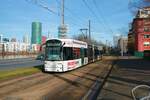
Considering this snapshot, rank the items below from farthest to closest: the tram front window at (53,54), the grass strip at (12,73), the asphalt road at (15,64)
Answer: the asphalt road at (15,64), the tram front window at (53,54), the grass strip at (12,73)

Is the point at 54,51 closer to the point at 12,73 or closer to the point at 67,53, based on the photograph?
the point at 67,53

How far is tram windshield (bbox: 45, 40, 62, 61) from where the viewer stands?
26562mm

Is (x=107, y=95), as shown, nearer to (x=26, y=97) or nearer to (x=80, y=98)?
(x=80, y=98)

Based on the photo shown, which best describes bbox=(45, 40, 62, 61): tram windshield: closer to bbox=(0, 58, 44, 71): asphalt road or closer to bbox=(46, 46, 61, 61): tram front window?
bbox=(46, 46, 61, 61): tram front window

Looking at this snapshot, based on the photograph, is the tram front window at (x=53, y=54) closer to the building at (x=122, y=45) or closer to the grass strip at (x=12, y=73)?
the grass strip at (x=12, y=73)

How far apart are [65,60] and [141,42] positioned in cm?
A: 9395

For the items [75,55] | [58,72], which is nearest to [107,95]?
[58,72]

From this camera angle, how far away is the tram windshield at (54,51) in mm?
26562

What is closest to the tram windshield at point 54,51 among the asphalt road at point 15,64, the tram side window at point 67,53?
the tram side window at point 67,53

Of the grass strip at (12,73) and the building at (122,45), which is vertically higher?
the building at (122,45)

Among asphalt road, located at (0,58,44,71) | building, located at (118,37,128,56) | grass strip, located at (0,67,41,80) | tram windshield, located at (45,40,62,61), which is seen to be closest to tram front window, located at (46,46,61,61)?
tram windshield, located at (45,40,62,61)

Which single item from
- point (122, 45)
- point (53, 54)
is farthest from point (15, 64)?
point (122, 45)

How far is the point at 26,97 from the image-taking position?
12.7 m

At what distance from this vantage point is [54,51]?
26656 millimetres
